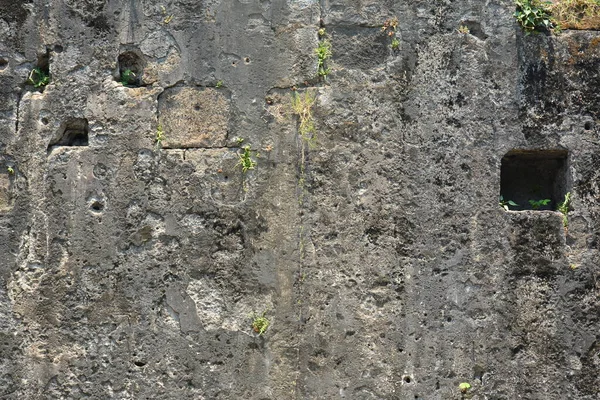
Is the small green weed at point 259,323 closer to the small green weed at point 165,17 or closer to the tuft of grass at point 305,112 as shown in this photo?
the tuft of grass at point 305,112

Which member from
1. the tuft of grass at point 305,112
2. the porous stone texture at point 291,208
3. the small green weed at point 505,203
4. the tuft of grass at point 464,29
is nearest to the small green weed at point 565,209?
the porous stone texture at point 291,208

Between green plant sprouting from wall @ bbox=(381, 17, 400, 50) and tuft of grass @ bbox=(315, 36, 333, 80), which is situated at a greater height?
green plant sprouting from wall @ bbox=(381, 17, 400, 50)

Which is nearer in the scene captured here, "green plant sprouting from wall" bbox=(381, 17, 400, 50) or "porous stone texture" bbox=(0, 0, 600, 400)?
"porous stone texture" bbox=(0, 0, 600, 400)

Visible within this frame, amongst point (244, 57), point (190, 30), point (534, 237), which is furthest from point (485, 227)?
point (190, 30)

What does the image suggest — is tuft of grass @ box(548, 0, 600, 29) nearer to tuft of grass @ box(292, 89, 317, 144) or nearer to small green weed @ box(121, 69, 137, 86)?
tuft of grass @ box(292, 89, 317, 144)

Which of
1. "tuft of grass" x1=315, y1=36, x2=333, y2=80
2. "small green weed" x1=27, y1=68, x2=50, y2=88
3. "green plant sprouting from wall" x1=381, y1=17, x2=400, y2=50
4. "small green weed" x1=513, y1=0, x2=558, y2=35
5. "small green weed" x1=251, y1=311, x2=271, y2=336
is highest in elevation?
"small green weed" x1=513, y1=0, x2=558, y2=35

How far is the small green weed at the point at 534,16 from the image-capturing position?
13.6 feet

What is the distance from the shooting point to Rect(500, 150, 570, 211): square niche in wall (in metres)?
4.20

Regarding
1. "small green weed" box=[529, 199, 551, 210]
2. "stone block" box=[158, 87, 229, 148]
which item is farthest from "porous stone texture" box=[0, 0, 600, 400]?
"small green weed" box=[529, 199, 551, 210]

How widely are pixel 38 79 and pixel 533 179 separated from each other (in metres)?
3.21

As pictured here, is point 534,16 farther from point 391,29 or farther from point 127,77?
point 127,77

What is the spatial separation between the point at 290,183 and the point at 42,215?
1.53 m

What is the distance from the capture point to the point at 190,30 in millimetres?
4188

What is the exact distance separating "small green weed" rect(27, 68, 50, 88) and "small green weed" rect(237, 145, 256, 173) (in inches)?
52.1
